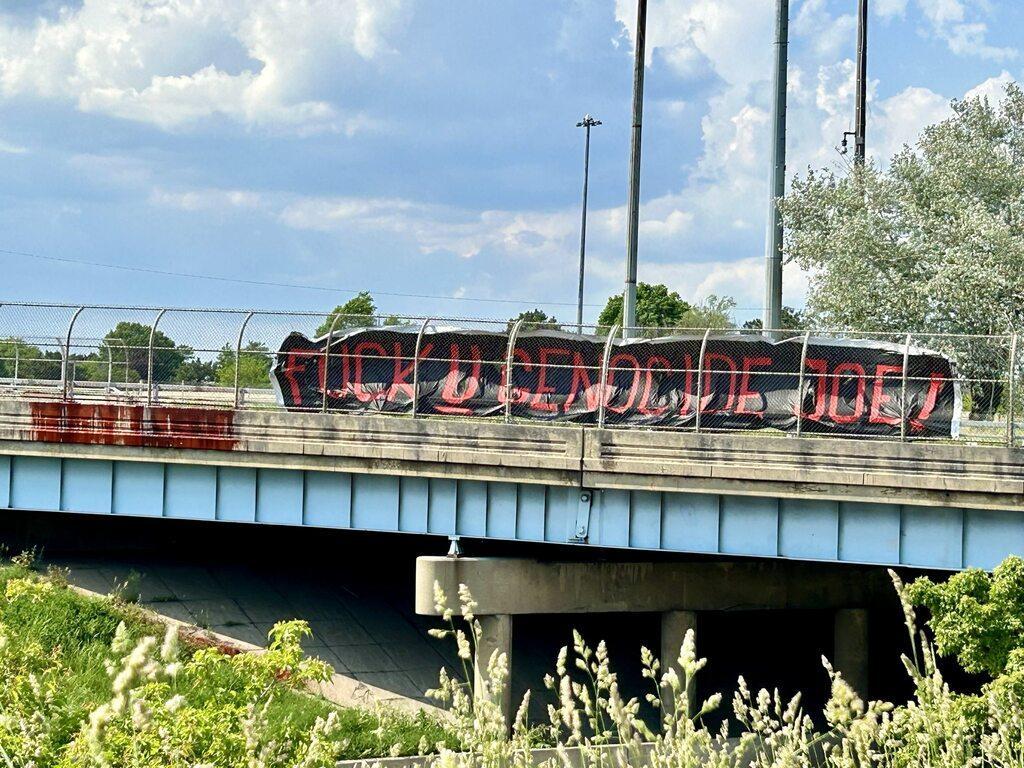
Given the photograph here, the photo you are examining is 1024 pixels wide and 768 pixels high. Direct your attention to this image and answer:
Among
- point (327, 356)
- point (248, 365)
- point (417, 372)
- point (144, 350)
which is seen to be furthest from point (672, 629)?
point (144, 350)

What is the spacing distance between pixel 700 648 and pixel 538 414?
26.0ft

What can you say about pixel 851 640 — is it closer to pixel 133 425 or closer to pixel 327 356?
pixel 327 356

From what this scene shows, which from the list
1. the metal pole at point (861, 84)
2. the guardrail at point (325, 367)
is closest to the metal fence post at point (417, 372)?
the guardrail at point (325, 367)

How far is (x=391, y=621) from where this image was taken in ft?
85.9

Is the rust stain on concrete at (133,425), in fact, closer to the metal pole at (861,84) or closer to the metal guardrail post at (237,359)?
the metal guardrail post at (237,359)

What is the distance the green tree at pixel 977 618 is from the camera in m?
16.8

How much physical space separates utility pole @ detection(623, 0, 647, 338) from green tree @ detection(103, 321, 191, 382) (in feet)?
31.7

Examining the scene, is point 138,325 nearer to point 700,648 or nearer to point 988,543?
point 700,648

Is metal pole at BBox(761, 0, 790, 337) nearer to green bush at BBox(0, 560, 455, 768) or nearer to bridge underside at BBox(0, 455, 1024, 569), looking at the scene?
bridge underside at BBox(0, 455, 1024, 569)

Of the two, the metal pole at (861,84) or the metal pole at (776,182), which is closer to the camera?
the metal pole at (776,182)

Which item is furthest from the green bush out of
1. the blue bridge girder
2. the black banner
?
the black banner

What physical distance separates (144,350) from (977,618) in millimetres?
17155

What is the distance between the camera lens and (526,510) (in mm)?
21672

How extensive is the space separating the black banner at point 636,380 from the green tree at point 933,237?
4.97m
